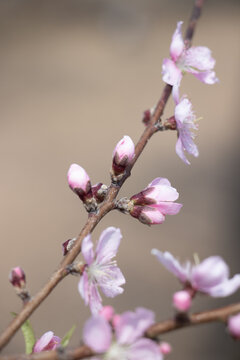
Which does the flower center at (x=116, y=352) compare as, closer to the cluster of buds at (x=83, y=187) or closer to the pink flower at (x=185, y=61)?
the cluster of buds at (x=83, y=187)

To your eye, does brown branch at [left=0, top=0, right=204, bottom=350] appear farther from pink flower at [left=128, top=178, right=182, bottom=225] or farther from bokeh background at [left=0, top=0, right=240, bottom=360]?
bokeh background at [left=0, top=0, right=240, bottom=360]

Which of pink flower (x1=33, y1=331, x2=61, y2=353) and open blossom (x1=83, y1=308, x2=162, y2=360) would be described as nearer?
open blossom (x1=83, y1=308, x2=162, y2=360)

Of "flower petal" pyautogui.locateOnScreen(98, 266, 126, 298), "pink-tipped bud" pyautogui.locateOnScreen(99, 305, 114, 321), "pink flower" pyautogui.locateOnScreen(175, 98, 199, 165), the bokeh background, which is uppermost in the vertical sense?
"pink flower" pyautogui.locateOnScreen(175, 98, 199, 165)

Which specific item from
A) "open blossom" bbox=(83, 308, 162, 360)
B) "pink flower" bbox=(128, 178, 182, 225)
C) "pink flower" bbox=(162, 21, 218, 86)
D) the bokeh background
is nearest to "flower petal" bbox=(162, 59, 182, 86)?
"pink flower" bbox=(162, 21, 218, 86)

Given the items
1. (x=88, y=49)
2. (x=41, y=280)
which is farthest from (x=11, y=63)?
(x=41, y=280)

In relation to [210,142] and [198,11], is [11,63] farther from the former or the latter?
[198,11]

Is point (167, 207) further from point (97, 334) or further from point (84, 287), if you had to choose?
point (97, 334)

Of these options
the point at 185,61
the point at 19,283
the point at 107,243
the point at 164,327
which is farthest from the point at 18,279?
the point at 185,61
